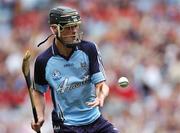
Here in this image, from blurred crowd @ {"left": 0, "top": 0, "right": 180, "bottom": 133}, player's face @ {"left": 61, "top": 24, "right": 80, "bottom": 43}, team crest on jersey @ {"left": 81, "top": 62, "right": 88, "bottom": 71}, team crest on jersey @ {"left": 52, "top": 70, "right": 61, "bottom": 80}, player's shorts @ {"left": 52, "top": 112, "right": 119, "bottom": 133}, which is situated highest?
player's face @ {"left": 61, "top": 24, "right": 80, "bottom": 43}

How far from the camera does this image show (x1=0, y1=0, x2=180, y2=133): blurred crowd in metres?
15.2

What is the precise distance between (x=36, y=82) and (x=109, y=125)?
89cm

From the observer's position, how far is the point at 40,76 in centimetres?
944

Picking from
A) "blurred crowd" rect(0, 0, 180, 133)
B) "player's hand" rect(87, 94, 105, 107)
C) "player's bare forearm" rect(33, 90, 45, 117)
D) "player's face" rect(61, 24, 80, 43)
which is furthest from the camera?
"blurred crowd" rect(0, 0, 180, 133)

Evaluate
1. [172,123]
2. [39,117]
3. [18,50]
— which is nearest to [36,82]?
[39,117]

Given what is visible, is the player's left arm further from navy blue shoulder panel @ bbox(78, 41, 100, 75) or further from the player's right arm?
the player's right arm

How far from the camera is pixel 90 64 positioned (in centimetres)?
931

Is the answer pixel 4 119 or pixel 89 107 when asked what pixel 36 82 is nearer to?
pixel 89 107

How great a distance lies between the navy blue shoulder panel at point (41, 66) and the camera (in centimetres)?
934

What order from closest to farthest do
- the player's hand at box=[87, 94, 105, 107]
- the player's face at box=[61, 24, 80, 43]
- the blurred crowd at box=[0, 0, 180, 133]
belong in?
the player's hand at box=[87, 94, 105, 107] < the player's face at box=[61, 24, 80, 43] < the blurred crowd at box=[0, 0, 180, 133]

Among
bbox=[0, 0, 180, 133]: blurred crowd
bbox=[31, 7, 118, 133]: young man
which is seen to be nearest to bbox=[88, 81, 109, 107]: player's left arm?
bbox=[31, 7, 118, 133]: young man

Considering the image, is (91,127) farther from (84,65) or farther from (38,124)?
(84,65)

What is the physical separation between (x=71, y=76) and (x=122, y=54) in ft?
24.1

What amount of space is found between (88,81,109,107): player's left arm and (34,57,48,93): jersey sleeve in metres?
0.59
